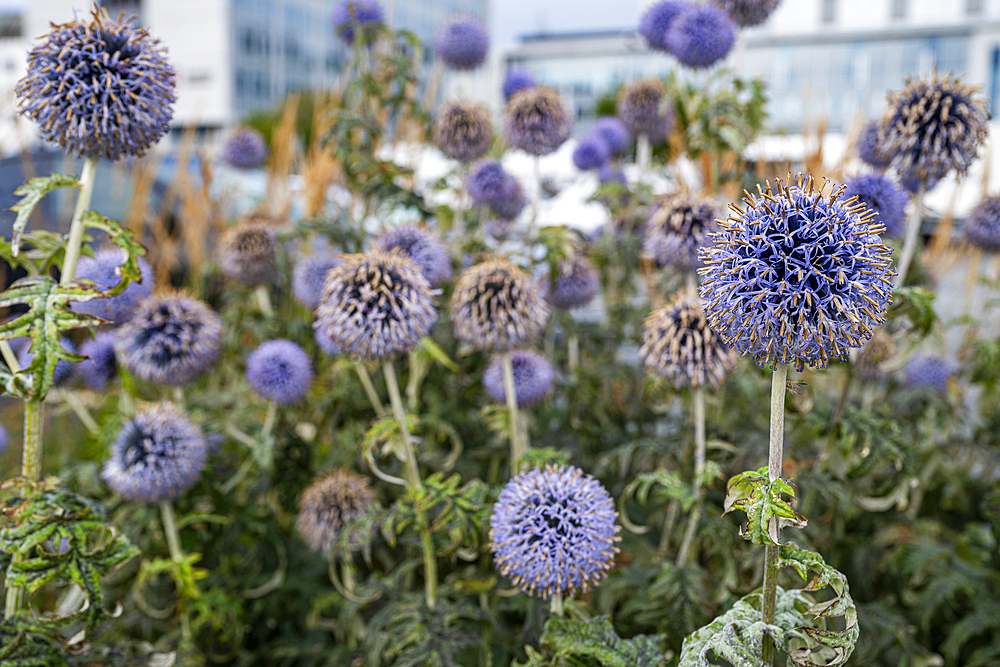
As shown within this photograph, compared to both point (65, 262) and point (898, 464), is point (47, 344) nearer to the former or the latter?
point (65, 262)

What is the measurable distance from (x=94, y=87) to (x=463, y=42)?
2.21 metres

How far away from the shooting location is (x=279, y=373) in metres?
2.43

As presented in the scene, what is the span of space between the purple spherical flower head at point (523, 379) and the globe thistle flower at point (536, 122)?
94 centimetres

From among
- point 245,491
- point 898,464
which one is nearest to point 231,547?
point 245,491

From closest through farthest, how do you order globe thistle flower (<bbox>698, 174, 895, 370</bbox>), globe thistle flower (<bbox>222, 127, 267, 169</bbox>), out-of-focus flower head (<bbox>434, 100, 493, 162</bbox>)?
globe thistle flower (<bbox>698, 174, 895, 370</bbox>) < out-of-focus flower head (<bbox>434, 100, 493, 162</bbox>) < globe thistle flower (<bbox>222, 127, 267, 169</bbox>)

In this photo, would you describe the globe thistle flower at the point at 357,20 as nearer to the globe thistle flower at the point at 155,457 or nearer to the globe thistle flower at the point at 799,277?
the globe thistle flower at the point at 155,457

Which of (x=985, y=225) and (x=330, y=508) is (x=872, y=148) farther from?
(x=330, y=508)

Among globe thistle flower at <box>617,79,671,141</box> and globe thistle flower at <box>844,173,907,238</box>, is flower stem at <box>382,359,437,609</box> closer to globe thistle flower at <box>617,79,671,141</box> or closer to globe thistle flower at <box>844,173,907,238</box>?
globe thistle flower at <box>844,173,907,238</box>

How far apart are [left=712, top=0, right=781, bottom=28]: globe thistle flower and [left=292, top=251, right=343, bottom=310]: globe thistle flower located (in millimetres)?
1931

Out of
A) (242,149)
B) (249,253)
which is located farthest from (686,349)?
(242,149)

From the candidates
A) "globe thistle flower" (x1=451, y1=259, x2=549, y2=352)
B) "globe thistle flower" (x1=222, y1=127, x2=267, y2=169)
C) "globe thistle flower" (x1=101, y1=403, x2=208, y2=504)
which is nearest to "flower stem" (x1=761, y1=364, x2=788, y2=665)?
"globe thistle flower" (x1=451, y1=259, x2=549, y2=352)

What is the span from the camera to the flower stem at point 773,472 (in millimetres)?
1207

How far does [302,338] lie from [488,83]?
31366mm

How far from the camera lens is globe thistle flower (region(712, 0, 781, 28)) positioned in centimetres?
279
